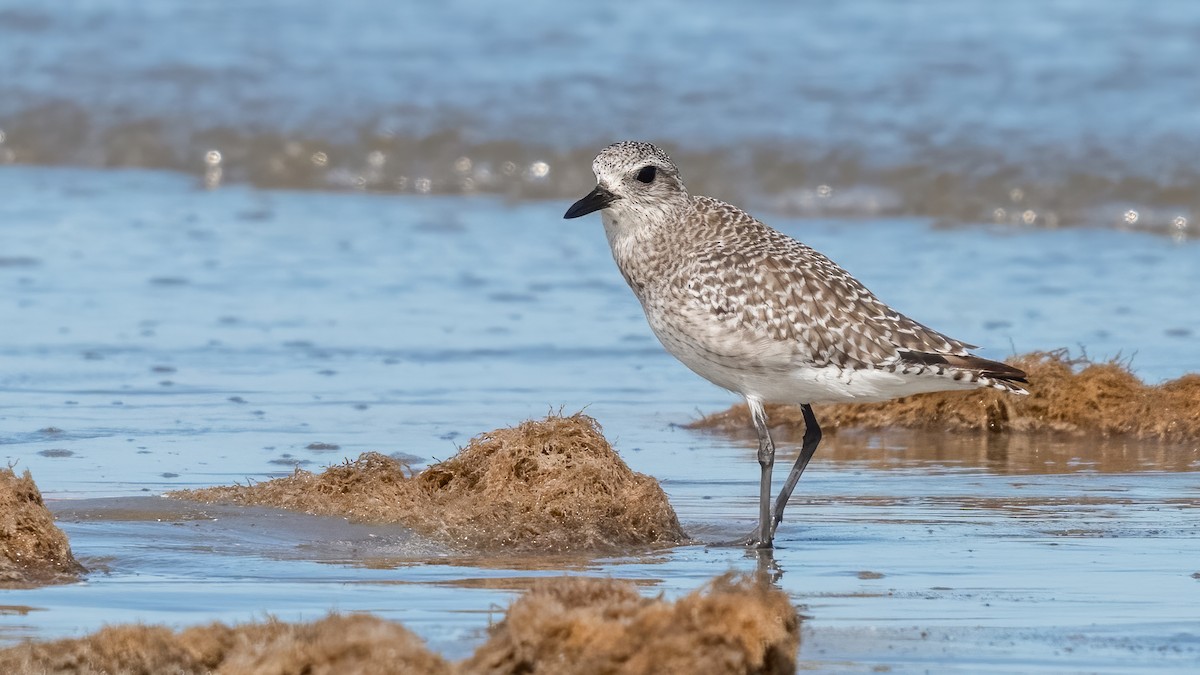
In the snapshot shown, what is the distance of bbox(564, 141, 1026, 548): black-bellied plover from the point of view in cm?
661

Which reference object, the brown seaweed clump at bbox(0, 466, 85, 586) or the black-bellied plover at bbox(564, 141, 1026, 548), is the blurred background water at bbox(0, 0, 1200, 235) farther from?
the brown seaweed clump at bbox(0, 466, 85, 586)

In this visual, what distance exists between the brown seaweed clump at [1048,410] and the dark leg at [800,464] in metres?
1.30

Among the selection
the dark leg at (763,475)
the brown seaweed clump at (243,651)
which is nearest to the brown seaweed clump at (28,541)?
the brown seaweed clump at (243,651)

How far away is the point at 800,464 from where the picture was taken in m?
6.86

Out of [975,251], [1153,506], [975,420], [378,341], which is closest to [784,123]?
[975,251]

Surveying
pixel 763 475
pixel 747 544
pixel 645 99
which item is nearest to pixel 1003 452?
pixel 763 475

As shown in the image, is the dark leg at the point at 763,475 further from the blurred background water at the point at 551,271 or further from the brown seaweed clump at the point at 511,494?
the brown seaweed clump at the point at 511,494

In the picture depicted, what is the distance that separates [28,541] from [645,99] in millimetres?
12691

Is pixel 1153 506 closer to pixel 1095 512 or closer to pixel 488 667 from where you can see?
pixel 1095 512

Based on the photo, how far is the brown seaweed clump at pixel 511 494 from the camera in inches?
242

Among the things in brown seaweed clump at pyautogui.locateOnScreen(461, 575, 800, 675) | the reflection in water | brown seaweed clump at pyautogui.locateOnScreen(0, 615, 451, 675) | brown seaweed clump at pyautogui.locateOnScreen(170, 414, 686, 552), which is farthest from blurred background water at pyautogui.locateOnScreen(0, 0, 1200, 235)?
brown seaweed clump at pyautogui.locateOnScreen(0, 615, 451, 675)

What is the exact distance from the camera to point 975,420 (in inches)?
330

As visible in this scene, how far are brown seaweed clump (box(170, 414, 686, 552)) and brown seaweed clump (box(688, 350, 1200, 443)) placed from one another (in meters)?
2.14

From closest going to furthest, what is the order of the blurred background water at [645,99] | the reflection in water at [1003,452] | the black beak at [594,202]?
the black beak at [594,202]
the reflection in water at [1003,452]
the blurred background water at [645,99]
